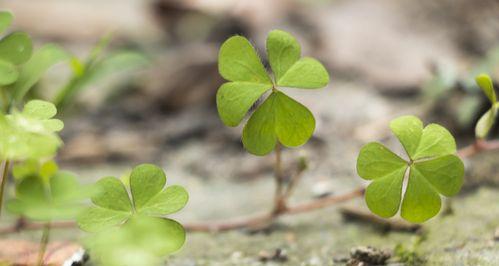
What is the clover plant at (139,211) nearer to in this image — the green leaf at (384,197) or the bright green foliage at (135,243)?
the bright green foliage at (135,243)

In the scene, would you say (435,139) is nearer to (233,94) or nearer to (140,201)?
(233,94)

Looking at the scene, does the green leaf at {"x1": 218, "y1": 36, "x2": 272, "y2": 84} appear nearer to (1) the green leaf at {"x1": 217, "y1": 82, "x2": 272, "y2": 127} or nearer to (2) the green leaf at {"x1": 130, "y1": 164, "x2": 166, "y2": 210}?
(1) the green leaf at {"x1": 217, "y1": 82, "x2": 272, "y2": 127}

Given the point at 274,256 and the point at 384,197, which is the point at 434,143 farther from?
the point at 274,256

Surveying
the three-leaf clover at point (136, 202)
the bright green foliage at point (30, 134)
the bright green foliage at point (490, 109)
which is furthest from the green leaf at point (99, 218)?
the bright green foliage at point (490, 109)

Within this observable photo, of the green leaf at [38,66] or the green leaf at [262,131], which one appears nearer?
the green leaf at [262,131]

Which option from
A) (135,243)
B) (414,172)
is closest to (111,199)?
(135,243)

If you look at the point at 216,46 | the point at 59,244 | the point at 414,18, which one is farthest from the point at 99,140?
the point at 414,18
